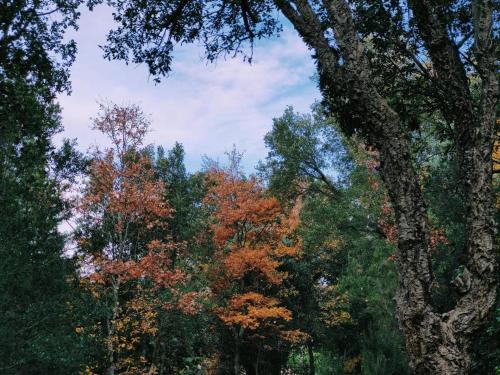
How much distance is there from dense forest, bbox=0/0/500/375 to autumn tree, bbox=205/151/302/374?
118 millimetres

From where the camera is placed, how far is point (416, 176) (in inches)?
171

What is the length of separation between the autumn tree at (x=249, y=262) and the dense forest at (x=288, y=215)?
118 mm

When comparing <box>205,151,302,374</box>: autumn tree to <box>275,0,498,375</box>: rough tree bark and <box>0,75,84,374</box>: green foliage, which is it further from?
<box>275,0,498,375</box>: rough tree bark

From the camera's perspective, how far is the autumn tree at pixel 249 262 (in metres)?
19.9

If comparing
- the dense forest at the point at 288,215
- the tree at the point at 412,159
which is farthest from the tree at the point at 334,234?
the tree at the point at 412,159

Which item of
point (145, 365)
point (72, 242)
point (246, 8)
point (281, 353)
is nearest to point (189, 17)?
point (246, 8)

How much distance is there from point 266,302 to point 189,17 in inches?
598

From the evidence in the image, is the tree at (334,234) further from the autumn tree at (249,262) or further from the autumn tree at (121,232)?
the autumn tree at (121,232)

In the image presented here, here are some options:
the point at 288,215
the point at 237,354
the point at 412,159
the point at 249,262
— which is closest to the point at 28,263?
the point at 412,159

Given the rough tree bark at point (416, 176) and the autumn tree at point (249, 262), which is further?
the autumn tree at point (249, 262)

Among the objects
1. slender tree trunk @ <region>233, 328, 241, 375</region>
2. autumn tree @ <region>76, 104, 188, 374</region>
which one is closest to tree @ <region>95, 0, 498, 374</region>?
autumn tree @ <region>76, 104, 188, 374</region>

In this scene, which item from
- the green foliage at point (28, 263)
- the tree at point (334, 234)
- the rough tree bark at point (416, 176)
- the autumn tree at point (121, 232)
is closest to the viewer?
the rough tree bark at point (416, 176)

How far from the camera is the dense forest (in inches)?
176

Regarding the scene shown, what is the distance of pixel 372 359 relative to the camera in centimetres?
1119
